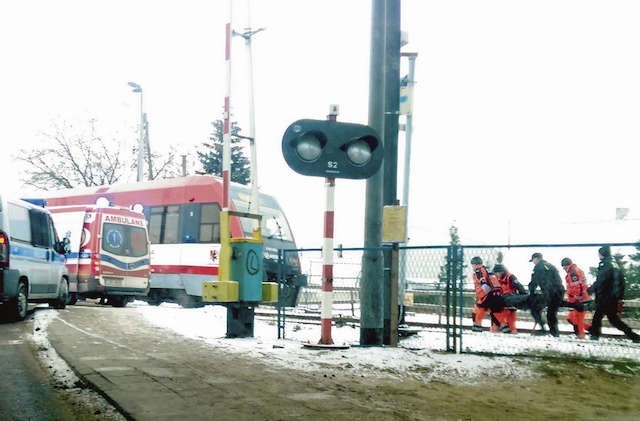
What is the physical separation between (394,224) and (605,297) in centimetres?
268

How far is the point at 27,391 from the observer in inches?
242

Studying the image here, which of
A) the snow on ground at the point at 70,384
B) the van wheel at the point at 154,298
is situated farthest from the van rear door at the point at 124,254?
the snow on ground at the point at 70,384

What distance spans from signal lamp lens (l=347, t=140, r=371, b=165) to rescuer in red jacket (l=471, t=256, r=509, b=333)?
1882 mm

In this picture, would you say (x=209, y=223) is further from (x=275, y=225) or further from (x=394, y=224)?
(x=394, y=224)

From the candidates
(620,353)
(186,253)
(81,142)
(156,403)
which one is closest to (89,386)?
(156,403)

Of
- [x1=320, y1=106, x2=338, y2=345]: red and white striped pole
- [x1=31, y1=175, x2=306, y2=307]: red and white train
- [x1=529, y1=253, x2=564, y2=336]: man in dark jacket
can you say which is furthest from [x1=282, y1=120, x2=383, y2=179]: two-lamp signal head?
[x1=31, y1=175, x2=306, y2=307]: red and white train

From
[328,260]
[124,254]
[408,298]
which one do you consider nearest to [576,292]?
[408,298]

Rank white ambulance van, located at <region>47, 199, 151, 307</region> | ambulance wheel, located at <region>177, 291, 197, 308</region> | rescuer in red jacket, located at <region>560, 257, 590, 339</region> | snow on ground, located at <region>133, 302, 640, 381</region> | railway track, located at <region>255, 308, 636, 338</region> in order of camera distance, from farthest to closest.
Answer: ambulance wheel, located at <region>177, 291, 197, 308</region> → white ambulance van, located at <region>47, 199, 151, 307</region> → railway track, located at <region>255, 308, 636, 338</region> → rescuer in red jacket, located at <region>560, 257, 590, 339</region> → snow on ground, located at <region>133, 302, 640, 381</region>

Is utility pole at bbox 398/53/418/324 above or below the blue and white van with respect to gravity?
above

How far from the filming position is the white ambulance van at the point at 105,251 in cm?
1889

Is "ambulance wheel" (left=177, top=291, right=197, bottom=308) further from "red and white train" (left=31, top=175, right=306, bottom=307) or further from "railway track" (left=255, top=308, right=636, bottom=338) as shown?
"railway track" (left=255, top=308, right=636, bottom=338)

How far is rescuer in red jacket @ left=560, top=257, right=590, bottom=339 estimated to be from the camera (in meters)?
8.52

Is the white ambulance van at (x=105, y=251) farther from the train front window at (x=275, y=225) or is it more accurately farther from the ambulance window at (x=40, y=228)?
the ambulance window at (x=40, y=228)

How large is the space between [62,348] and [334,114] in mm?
4392
